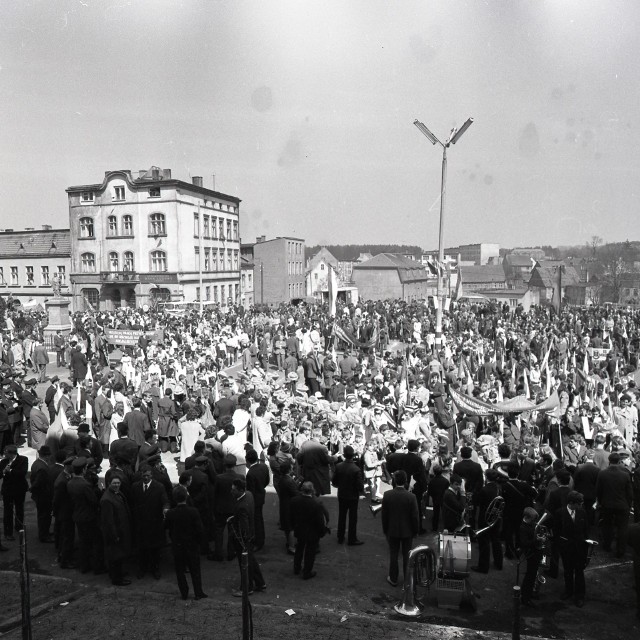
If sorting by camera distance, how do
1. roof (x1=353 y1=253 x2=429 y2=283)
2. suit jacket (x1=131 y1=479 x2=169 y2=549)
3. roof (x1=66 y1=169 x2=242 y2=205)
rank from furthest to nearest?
1. roof (x1=353 y1=253 x2=429 y2=283)
2. roof (x1=66 y1=169 x2=242 y2=205)
3. suit jacket (x1=131 y1=479 x2=169 y2=549)

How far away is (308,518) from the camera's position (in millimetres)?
7625

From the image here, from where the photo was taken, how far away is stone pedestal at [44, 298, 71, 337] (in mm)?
25719

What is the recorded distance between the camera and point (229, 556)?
850 centimetres

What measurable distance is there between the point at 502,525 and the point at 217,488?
157 inches

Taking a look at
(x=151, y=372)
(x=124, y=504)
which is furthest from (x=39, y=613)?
(x=151, y=372)

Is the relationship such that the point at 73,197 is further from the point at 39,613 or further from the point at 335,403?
the point at 39,613

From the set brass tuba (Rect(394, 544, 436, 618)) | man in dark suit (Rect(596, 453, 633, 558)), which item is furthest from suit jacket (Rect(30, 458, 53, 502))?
man in dark suit (Rect(596, 453, 633, 558))

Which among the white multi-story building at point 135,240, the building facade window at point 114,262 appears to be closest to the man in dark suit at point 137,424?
the white multi-story building at point 135,240

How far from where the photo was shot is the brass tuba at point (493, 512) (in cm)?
781

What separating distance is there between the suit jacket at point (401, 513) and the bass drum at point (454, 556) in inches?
21.3

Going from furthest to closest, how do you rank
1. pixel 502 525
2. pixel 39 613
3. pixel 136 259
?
1. pixel 136 259
2. pixel 502 525
3. pixel 39 613

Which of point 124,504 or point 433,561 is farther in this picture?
point 124,504

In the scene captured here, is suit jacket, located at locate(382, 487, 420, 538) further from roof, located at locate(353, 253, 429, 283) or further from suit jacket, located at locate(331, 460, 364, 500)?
roof, located at locate(353, 253, 429, 283)

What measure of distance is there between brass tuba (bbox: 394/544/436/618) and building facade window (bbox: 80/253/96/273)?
54060 millimetres
